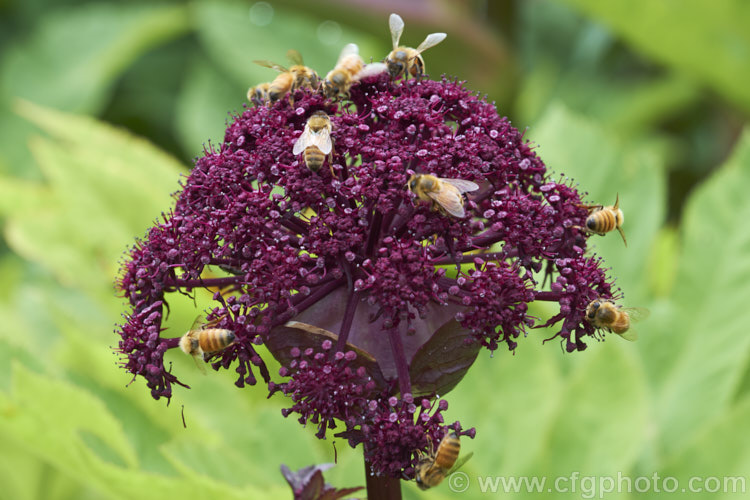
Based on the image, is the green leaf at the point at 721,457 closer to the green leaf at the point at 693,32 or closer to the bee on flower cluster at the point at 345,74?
the bee on flower cluster at the point at 345,74

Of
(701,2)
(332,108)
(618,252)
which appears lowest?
(332,108)

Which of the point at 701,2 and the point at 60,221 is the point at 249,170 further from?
the point at 701,2

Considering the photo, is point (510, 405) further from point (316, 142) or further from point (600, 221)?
point (316, 142)

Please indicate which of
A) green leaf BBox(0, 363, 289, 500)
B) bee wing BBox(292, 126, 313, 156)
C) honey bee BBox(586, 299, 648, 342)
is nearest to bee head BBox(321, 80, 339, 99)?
bee wing BBox(292, 126, 313, 156)

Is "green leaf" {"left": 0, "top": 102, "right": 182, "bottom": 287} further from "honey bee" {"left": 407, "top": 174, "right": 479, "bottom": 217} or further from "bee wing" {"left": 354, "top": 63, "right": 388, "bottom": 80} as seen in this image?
"honey bee" {"left": 407, "top": 174, "right": 479, "bottom": 217}

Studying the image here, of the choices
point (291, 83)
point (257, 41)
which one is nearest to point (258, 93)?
point (291, 83)

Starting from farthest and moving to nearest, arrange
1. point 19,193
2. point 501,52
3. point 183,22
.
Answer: point 183,22 → point 501,52 → point 19,193

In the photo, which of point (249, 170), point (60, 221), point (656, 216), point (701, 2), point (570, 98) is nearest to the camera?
point (249, 170)

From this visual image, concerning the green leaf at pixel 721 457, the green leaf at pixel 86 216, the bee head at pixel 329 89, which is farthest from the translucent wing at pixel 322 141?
the green leaf at pixel 86 216

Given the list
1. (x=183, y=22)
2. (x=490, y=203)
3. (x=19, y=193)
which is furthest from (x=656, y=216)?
(x=183, y=22)
